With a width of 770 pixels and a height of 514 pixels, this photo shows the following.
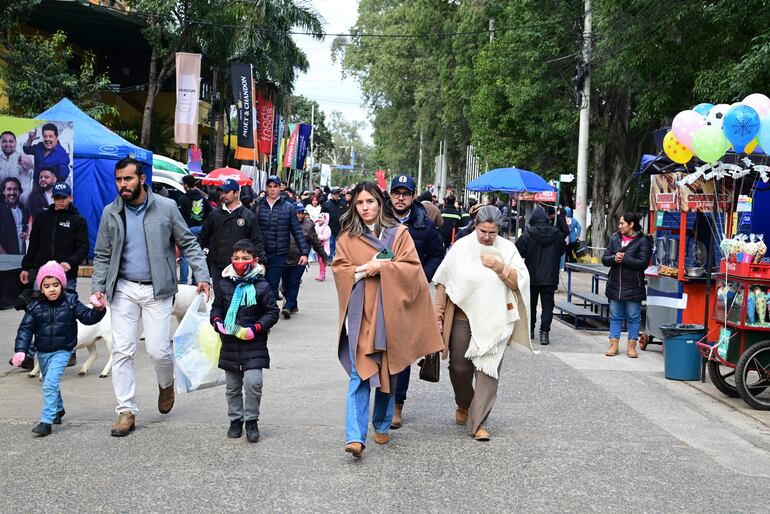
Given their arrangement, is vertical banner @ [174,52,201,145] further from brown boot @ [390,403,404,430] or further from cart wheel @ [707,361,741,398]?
brown boot @ [390,403,404,430]

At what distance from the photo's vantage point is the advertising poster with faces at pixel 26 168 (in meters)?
11.1

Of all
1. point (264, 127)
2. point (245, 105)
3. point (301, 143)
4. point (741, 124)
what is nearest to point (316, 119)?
point (301, 143)

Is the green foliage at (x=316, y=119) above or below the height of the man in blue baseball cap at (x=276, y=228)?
above

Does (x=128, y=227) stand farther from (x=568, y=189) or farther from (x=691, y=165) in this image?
(x=568, y=189)

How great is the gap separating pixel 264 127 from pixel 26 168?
2444cm

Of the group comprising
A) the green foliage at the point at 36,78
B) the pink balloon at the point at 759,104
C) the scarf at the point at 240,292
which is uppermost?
the green foliage at the point at 36,78

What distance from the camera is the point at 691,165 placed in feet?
34.0

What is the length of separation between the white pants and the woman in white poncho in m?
2.08

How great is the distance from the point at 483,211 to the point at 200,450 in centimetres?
259

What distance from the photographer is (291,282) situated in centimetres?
1321

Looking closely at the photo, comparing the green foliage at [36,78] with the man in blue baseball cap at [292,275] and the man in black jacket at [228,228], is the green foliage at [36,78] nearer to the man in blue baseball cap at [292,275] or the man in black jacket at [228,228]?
the man in blue baseball cap at [292,275]

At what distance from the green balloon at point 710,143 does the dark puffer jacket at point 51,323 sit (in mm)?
6283

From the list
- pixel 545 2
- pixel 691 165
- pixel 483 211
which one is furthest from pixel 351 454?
pixel 545 2

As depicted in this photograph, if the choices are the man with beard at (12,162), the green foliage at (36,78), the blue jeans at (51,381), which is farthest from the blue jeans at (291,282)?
the green foliage at (36,78)
